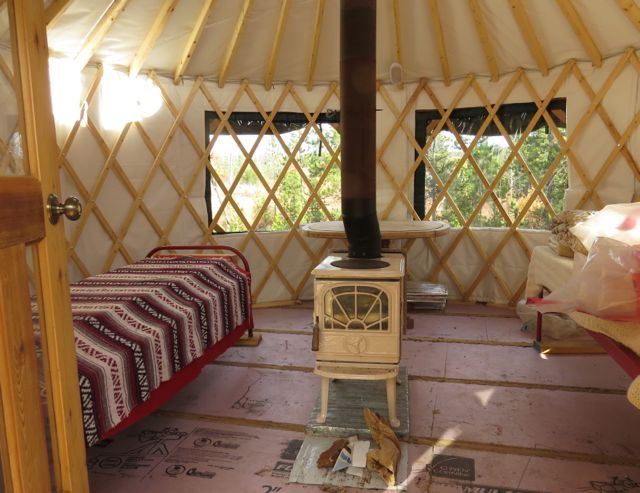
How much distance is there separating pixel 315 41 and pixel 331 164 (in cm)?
89

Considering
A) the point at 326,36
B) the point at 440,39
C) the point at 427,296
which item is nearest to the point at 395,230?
the point at 427,296

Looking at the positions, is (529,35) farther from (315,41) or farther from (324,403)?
(324,403)

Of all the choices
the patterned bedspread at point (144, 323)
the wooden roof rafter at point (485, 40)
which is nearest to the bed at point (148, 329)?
the patterned bedspread at point (144, 323)

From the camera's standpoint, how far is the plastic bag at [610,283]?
134cm

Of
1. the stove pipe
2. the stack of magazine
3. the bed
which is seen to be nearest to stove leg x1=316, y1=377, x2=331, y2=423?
the bed

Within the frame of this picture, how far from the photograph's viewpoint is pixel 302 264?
12.7ft

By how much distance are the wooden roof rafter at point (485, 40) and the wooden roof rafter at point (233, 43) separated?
1381 millimetres

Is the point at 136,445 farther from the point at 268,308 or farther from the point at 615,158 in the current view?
the point at 615,158

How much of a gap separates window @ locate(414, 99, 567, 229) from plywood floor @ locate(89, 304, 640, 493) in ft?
4.01

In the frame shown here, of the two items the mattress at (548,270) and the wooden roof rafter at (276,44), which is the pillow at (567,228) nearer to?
the mattress at (548,270)

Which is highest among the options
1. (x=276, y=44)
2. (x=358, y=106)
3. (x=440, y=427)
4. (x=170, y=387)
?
(x=276, y=44)

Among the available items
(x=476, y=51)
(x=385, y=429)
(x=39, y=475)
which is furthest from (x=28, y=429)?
(x=476, y=51)

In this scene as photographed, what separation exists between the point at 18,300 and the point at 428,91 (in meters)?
3.30

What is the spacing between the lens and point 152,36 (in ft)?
9.77
